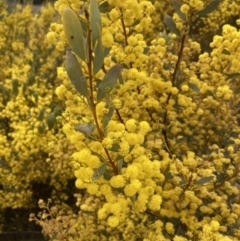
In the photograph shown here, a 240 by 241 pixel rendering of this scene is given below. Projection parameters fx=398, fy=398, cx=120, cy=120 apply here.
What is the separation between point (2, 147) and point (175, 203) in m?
1.99

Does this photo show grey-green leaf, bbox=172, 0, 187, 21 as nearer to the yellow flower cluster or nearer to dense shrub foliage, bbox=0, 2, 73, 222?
the yellow flower cluster

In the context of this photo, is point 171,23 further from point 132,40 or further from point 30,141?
point 30,141

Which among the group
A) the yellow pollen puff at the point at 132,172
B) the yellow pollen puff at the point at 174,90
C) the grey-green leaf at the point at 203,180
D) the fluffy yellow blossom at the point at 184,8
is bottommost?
the yellow pollen puff at the point at 132,172

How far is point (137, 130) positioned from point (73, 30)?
594 mm

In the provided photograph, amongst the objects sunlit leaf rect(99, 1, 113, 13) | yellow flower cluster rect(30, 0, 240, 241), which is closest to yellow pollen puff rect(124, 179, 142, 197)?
yellow flower cluster rect(30, 0, 240, 241)

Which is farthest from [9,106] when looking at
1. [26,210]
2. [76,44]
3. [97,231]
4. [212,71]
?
[76,44]

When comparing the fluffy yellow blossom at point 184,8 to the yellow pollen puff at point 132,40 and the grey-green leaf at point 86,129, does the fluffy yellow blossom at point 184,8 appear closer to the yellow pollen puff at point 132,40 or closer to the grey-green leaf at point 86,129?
the yellow pollen puff at point 132,40

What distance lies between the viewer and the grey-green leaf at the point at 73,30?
1.32m

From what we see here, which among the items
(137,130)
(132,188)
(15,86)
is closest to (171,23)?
(137,130)

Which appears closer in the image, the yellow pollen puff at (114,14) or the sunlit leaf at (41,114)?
the yellow pollen puff at (114,14)

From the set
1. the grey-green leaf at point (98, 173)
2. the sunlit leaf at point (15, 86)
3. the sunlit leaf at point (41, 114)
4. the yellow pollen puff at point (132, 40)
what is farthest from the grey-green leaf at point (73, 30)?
the sunlit leaf at point (15, 86)

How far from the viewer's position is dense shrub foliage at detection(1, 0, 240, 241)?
1.62 m

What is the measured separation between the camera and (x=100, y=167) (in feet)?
5.27

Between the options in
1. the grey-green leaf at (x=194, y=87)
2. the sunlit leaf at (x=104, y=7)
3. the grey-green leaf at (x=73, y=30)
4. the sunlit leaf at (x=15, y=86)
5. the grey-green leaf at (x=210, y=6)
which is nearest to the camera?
the grey-green leaf at (x=73, y=30)
